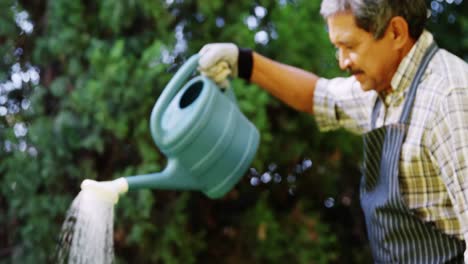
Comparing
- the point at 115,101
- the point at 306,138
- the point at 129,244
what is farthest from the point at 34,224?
the point at 306,138

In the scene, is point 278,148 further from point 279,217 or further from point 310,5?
point 310,5

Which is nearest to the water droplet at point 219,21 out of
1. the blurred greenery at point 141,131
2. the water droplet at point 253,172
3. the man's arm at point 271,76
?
the blurred greenery at point 141,131

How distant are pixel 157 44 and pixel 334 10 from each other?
38.7 inches

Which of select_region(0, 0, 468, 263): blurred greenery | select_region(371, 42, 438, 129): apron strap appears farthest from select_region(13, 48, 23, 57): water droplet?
select_region(371, 42, 438, 129): apron strap

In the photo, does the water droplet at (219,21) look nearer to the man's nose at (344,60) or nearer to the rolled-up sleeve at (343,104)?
the rolled-up sleeve at (343,104)

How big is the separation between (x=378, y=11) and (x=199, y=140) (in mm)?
578

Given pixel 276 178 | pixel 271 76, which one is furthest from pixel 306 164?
pixel 271 76

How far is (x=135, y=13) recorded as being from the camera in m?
2.97

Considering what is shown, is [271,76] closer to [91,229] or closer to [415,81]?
[415,81]

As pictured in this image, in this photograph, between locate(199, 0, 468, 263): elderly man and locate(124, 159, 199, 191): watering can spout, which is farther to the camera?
locate(124, 159, 199, 191): watering can spout

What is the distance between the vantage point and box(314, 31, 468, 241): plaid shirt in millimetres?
1765

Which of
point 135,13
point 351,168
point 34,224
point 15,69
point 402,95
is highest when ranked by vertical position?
point 15,69

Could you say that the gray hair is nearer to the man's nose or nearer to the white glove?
the man's nose

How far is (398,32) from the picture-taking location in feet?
6.39
